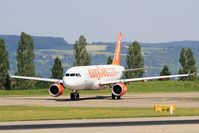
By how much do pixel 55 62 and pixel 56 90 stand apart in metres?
75.4

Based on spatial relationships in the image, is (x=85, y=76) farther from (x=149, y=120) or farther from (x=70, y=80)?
(x=149, y=120)

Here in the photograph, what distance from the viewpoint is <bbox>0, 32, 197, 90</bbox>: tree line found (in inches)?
5576

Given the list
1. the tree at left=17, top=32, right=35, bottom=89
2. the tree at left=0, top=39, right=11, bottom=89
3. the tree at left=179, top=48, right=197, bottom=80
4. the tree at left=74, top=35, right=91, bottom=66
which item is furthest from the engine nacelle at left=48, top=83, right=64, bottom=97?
the tree at left=179, top=48, right=197, bottom=80

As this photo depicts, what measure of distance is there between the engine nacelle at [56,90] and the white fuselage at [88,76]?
8.77 ft

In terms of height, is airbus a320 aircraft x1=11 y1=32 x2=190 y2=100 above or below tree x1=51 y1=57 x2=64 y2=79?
below

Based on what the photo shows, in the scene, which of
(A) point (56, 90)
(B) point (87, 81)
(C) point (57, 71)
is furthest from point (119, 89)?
(C) point (57, 71)

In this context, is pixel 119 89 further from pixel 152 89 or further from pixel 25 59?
pixel 25 59

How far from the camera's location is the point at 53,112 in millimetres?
55938

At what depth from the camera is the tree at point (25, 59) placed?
144125 mm

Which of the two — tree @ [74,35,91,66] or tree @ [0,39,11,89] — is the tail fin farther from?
tree @ [74,35,91,66]

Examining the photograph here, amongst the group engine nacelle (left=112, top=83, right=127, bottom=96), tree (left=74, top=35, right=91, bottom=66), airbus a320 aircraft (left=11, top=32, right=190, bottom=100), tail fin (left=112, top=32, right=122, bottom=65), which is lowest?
engine nacelle (left=112, top=83, right=127, bottom=96)

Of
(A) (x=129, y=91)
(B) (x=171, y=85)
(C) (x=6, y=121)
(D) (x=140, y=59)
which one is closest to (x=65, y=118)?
(C) (x=6, y=121)

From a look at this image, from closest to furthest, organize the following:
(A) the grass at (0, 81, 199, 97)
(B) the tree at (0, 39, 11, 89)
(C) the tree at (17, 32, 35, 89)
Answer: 1. (A) the grass at (0, 81, 199, 97)
2. (B) the tree at (0, 39, 11, 89)
3. (C) the tree at (17, 32, 35, 89)

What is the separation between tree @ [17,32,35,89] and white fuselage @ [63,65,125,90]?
54.8 meters
